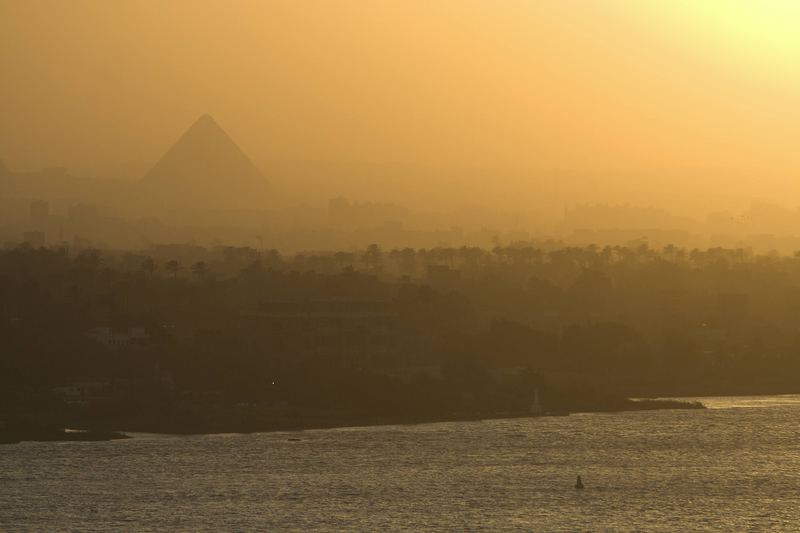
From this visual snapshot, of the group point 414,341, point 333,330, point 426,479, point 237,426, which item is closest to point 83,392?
point 237,426

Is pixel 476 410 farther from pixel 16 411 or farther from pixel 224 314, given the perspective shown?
pixel 224 314

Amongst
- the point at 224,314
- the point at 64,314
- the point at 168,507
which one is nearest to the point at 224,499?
the point at 168,507

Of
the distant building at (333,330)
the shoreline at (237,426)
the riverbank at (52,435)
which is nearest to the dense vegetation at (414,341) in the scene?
the distant building at (333,330)

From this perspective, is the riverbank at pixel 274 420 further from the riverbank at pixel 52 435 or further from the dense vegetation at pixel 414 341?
the riverbank at pixel 52 435

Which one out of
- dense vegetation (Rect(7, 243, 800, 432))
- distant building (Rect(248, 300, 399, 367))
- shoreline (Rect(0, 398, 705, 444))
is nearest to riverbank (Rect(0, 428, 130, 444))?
shoreline (Rect(0, 398, 705, 444))

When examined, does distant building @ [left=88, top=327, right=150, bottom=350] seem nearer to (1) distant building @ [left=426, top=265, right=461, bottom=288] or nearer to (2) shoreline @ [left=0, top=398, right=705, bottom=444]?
(2) shoreline @ [left=0, top=398, right=705, bottom=444]

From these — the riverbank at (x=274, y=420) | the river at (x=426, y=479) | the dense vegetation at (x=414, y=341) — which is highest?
the dense vegetation at (x=414, y=341)
